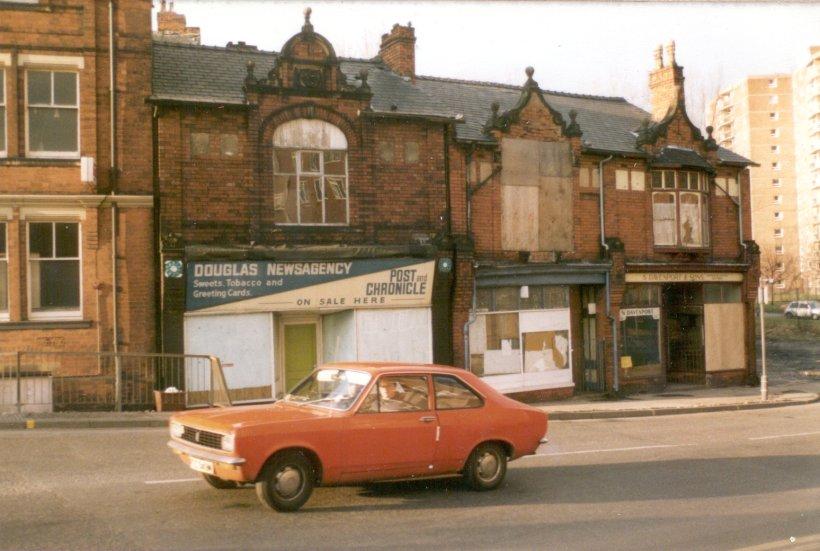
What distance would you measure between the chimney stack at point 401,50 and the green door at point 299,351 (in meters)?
7.87

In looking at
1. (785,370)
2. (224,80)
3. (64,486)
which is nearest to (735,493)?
(64,486)

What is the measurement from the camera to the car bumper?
26.6 ft

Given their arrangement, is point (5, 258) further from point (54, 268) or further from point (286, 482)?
point (286, 482)

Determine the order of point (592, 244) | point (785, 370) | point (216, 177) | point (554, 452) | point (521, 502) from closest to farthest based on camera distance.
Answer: point (521, 502) < point (554, 452) < point (216, 177) < point (592, 244) < point (785, 370)

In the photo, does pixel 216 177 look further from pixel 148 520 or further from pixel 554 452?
pixel 148 520

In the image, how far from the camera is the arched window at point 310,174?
1889 cm

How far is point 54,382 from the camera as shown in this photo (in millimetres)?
16547

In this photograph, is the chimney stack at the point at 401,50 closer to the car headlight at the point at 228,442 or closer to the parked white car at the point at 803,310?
the car headlight at the point at 228,442

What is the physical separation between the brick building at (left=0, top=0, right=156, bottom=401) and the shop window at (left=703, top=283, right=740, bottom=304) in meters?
16.5

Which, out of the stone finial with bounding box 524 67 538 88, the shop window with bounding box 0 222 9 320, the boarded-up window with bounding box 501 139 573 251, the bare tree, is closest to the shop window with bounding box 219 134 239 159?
the shop window with bounding box 0 222 9 320

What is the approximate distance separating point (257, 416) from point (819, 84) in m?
98.0

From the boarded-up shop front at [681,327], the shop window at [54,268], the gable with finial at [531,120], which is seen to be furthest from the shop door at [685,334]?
the shop window at [54,268]

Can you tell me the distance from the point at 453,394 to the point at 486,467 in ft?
3.18

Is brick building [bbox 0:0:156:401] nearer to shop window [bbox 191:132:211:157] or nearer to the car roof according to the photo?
shop window [bbox 191:132:211:157]
